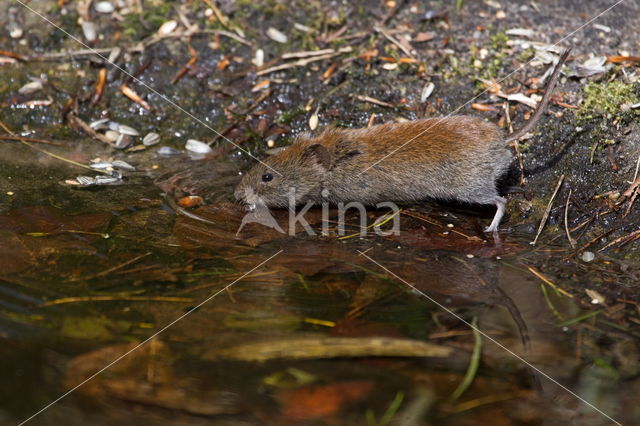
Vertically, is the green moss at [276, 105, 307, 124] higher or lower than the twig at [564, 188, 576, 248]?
higher

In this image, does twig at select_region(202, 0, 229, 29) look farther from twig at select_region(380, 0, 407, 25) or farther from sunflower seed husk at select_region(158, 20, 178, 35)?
twig at select_region(380, 0, 407, 25)

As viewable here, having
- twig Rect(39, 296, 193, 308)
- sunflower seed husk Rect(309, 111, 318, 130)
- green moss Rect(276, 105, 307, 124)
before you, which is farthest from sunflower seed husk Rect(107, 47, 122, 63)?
twig Rect(39, 296, 193, 308)

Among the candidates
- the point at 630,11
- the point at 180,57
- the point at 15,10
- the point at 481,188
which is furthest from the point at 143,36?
the point at 630,11

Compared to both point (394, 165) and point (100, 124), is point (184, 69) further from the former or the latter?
point (394, 165)

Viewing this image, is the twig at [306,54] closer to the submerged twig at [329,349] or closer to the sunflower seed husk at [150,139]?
the sunflower seed husk at [150,139]

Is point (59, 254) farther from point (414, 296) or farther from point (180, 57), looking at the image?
point (180, 57)

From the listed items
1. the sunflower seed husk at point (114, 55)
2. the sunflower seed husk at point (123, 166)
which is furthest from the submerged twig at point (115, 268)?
the sunflower seed husk at point (114, 55)
